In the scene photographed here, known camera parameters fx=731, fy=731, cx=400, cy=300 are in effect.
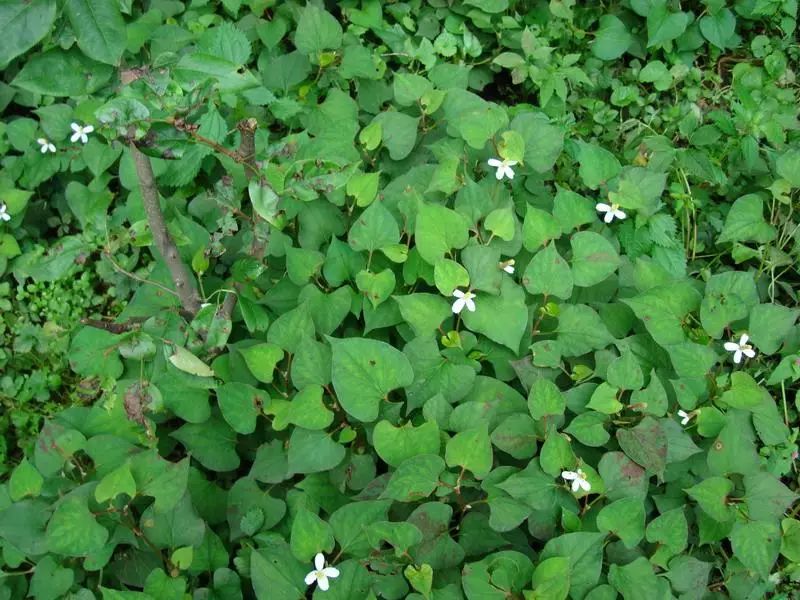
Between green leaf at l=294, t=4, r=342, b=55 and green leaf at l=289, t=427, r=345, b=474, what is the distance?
157 centimetres

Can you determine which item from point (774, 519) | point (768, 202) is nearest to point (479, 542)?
point (774, 519)

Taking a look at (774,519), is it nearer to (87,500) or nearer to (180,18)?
(87,500)

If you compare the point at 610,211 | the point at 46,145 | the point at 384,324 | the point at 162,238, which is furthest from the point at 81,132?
the point at 610,211

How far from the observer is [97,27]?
4.80 ft

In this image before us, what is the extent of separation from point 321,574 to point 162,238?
107cm

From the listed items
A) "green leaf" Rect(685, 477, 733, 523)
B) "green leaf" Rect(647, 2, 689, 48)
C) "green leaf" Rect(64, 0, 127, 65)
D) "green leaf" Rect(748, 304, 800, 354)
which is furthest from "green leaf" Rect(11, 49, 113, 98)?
"green leaf" Rect(647, 2, 689, 48)

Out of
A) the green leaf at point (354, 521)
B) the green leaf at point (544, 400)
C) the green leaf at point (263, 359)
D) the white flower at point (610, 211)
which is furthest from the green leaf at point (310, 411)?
the white flower at point (610, 211)

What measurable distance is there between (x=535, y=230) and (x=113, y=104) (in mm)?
1399

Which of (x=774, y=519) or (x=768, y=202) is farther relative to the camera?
(x=768, y=202)

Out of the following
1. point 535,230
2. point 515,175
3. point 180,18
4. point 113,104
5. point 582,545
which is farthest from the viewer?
point 180,18

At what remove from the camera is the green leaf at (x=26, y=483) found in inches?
86.0

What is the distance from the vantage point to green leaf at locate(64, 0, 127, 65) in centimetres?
146

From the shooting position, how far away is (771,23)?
3.26 metres

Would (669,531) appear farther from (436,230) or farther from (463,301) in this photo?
(436,230)
